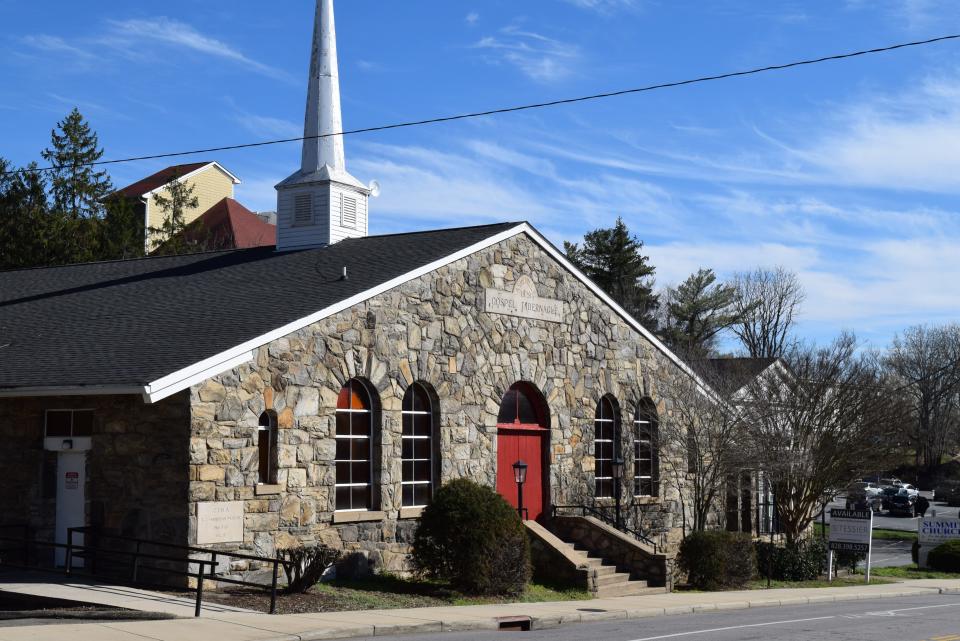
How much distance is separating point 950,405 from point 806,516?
64391 millimetres

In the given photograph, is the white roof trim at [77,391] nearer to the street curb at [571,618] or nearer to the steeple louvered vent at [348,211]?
the street curb at [571,618]

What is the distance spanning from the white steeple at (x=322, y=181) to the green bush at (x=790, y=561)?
Result: 12.2m

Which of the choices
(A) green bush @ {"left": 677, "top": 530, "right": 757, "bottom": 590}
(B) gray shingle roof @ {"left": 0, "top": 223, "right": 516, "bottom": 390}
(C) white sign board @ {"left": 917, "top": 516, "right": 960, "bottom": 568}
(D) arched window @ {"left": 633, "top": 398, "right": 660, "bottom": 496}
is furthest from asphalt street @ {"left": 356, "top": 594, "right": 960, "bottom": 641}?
(C) white sign board @ {"left": 917, "top": 516, "right": 960, "bottom": 568}

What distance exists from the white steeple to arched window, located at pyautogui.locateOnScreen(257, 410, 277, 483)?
24.5ft

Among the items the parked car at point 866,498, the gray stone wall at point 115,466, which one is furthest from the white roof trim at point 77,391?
the parked car at point 866,498

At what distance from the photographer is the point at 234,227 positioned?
2216 inches

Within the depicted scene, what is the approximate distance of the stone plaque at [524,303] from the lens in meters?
23.5

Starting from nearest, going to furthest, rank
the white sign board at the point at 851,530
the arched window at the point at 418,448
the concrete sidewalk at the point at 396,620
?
the concrete sidewalk at the point at 396,620 < the arched window at the point at 418,448 < the white sign board at the point at 851,530

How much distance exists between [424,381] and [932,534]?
19.0 m

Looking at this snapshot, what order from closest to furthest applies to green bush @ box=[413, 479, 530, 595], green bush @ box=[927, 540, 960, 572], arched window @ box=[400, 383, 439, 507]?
green bush @ box=[413, 479, 530, 595], arched window @ box=[400, 383, 439, 507], green bush @ box=[927, 540, 960, 572]

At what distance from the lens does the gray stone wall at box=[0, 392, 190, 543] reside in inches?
688

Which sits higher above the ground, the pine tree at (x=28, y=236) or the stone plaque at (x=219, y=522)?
the pine tree at (x=28, y=236)

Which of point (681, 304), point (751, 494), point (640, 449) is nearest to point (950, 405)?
point (681, 304)

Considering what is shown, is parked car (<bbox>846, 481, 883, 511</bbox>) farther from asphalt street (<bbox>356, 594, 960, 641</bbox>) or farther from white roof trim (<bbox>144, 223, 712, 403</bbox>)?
asphalt street (<bbox>356, 594, 960, 641</bbox>)
